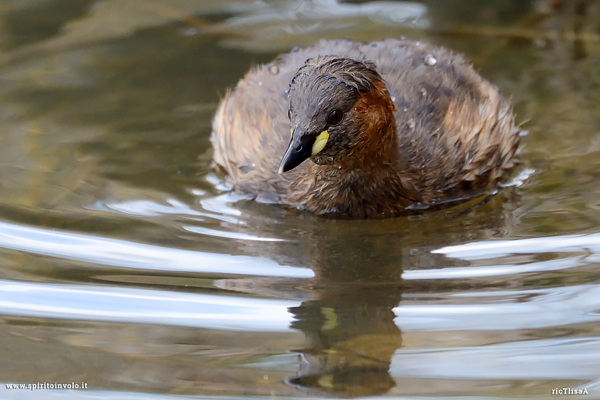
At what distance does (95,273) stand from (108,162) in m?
A: 1.80

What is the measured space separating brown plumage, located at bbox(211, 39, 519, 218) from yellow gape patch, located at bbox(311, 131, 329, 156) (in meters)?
0.01

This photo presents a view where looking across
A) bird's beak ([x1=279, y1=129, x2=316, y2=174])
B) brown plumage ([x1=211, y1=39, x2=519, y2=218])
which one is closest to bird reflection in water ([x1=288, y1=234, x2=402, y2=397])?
bird's beak ([x1=279, y1=129, x2=316, y2=174])

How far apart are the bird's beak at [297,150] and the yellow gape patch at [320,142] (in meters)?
0.04

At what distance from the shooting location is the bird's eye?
202 inches

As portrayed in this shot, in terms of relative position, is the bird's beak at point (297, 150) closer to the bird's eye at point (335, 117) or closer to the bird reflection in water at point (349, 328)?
the bird's eye at point (335, 117)

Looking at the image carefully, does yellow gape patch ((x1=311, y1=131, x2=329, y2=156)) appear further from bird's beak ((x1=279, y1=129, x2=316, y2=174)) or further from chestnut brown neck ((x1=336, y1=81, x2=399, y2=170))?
chestnut brown neck ((x1=336, y1=81, x2=399, y2=170))

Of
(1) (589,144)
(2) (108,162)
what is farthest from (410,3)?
(2) (108,162)

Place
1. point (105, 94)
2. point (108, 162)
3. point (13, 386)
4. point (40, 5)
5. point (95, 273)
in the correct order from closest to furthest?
point (13, 386)
point (95, 273)
point (108, 162)
point (105, 94)
point (40, 5)

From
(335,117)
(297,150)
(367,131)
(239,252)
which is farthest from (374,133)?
(239,252)

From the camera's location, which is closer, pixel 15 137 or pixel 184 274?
pixel 184 274

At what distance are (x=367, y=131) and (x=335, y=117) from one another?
0.92 feet

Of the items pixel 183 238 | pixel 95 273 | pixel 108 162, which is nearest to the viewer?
pixel 95 273

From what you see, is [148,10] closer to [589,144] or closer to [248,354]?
[589,144]

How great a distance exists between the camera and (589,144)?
647 cm
